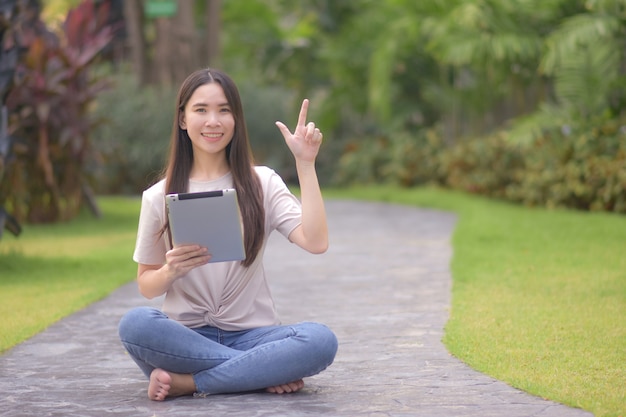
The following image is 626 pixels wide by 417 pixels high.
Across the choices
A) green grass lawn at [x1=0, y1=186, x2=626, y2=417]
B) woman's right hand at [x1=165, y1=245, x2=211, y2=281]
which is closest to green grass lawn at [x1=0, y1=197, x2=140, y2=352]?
green grass lawn at [x1=0, y1=186, x2=626, y2=417]

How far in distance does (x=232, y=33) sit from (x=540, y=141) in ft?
36.8

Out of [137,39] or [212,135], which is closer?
[212,135]

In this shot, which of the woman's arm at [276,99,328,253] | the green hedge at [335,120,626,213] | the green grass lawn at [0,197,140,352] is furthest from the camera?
the green hedge at [335,120,626,213]

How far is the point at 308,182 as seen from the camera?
4.49 metres

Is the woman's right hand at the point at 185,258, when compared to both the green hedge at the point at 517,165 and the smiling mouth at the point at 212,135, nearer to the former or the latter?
the smiling mouth at the point at 212,135

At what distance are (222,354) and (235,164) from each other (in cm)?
79

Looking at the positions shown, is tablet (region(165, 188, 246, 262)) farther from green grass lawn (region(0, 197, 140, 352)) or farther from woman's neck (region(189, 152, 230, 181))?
green grass lawn (region(0, 197, 140, 352))

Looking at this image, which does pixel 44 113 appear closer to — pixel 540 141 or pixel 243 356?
pixel 540 141

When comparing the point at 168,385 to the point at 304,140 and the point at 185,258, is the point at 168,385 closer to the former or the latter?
the point at 185,258

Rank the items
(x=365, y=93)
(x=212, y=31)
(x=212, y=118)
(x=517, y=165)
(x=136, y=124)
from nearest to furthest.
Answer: (x=212, y=118)
(x=517, y=165)
(x=136, y=124)
(x=212, y=31)
(x=365, y=93)

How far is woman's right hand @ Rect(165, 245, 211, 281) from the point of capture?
4.38 meters

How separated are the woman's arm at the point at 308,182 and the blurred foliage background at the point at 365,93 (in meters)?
4.84

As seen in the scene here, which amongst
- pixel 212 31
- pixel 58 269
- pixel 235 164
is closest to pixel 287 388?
pixel 235 164

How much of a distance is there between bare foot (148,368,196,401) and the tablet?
51 cm
